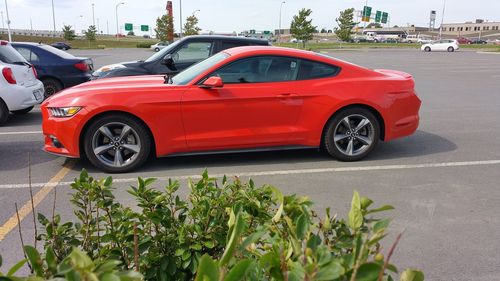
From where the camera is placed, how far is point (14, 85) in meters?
8.22

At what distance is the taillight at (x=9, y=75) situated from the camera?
26.6ft

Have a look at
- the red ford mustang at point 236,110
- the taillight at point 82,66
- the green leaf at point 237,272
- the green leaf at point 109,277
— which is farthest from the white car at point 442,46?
the green leaf at point 109,277

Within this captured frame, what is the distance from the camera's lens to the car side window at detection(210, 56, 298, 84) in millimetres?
5480

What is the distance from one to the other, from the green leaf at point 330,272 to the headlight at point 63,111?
4.64m

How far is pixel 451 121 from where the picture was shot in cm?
855

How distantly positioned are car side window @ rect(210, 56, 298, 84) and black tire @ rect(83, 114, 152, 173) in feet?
3.86

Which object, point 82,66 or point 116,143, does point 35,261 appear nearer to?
point 116,143

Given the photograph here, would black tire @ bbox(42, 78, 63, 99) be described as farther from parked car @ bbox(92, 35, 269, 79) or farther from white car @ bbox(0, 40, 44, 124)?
parked car @ bbox(92, 35, 269, 79)

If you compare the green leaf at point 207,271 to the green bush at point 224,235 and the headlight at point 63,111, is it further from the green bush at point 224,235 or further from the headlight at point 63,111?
the headlight at point 63,111

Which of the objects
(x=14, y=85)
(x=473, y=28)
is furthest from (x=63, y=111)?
(x=473, y=28)

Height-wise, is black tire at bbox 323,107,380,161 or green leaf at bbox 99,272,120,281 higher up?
green leaf at bbox 99,272,120,281

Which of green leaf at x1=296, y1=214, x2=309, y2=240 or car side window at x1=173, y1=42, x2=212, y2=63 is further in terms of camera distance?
car side window at x1=173, y1=42, x2=212, y2=63

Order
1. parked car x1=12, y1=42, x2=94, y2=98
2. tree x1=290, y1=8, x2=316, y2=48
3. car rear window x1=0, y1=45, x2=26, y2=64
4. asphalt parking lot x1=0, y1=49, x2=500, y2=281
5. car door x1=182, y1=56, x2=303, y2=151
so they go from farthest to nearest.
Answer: tree x1=290, y1=8, x2=316, y2=48, parked car x1=12, y1=42, x2=94, y2=98, car rear window x1=0, y1=45, x2=26, y2=64, car door x1=182, y1=56, x2=303, y2=151, asphalt parking lot x1=0, y1=49, x2=500, y2=281

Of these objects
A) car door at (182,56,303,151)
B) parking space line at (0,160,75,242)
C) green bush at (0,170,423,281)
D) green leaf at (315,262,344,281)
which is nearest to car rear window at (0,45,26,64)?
parking space line at (0,160,75,242)
